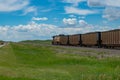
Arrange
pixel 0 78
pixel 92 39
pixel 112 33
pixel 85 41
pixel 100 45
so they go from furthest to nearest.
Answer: pixel 85 41 → pixel 92 39 → pixel 100 45 → pixel 112 33 → pixel 0 78

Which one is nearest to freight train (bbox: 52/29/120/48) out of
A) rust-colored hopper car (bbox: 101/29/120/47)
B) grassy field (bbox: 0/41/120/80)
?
rust-colored hopper car (bbox: 101/29/120/47)

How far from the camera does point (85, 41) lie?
85688 mm

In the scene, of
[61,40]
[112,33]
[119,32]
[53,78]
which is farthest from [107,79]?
[61,40]

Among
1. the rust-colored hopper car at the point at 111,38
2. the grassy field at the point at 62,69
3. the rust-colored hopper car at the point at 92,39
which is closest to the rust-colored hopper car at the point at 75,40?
the rust-colored hopper car at the point at 92,39

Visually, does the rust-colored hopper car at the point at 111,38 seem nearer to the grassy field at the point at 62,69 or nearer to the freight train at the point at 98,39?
the freight train at the point at 98,39

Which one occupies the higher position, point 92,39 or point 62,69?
point 92,39

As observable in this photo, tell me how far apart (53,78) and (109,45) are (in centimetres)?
4695

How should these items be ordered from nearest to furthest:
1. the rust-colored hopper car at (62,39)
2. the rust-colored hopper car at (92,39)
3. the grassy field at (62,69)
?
the grassy field at (62,69), the rust-colored hopper car at (92,39), the rust-colored hopper car at (62,39)

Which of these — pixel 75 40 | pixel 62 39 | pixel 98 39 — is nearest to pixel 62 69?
pixel 98 39

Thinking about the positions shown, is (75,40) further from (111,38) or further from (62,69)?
(62,69)

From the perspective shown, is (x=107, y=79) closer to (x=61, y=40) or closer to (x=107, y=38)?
(x=107, y=38)

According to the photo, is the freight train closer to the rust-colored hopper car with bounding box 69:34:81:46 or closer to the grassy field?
the rust-colored hopper car with bounding box 69:34:81:46

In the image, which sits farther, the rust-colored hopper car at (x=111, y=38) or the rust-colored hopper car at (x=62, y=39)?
the rust-colored hopper car at (x=62, y=39)

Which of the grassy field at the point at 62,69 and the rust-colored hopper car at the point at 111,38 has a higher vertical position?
the rust-colored hopper car at the point at 111,38
